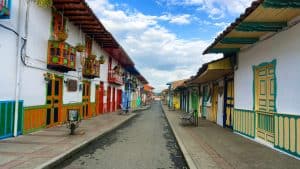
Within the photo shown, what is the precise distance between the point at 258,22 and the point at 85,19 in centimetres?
930

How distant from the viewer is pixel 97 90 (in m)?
22.7

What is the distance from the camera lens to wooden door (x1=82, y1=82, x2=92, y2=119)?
18.9m

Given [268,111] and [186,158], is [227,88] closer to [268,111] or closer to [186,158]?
[268,111]

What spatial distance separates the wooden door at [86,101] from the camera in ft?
61.9

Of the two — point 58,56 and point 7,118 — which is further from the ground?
point 58,56

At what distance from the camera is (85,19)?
15.2m

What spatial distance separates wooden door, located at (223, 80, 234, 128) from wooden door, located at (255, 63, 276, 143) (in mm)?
3972

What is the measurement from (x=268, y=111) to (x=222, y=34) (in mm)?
2583

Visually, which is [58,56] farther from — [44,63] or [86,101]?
[86,101]

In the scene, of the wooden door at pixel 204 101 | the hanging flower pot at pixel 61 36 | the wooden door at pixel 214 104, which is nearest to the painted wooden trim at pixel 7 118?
the hanging flower pot at pixel 61 36

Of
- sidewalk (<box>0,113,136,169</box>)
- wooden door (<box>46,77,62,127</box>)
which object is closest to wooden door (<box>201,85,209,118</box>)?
wooden door (<box>46,77,62,127</box>)

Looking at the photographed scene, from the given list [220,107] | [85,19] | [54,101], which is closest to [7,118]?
[54,101]

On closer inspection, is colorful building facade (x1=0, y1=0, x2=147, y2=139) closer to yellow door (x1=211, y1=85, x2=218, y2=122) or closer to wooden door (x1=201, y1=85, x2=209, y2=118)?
yellow door (x1=211, y1=85, x2=218, y2=122)

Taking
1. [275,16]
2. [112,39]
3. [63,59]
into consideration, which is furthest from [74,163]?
[112,39]
